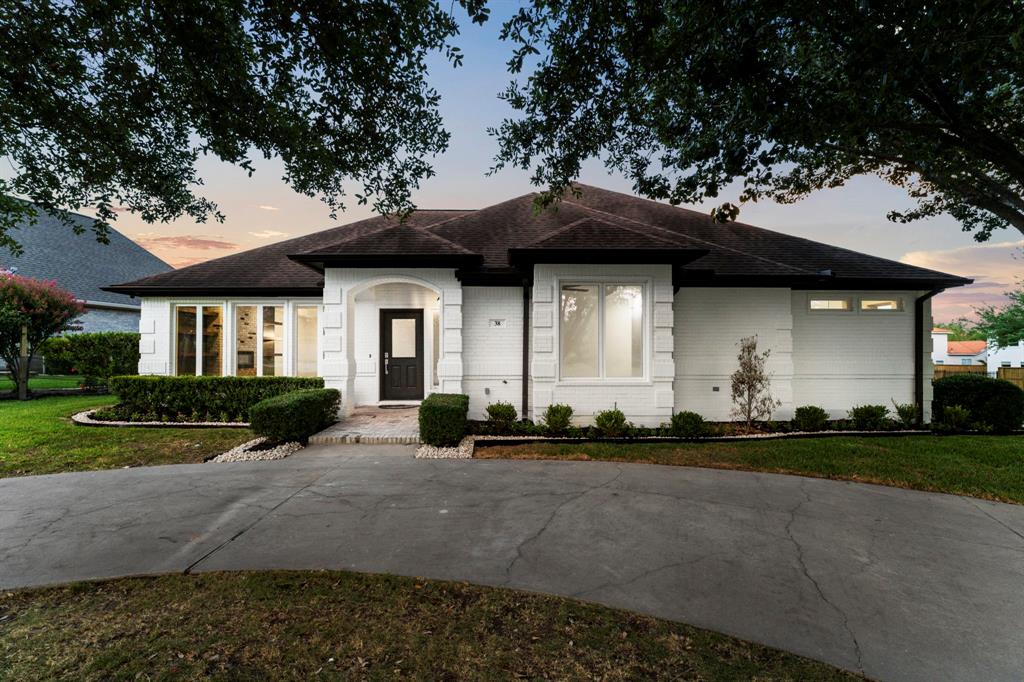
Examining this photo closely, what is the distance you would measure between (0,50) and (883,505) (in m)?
10.6

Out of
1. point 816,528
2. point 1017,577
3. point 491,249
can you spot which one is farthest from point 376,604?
point 491,249

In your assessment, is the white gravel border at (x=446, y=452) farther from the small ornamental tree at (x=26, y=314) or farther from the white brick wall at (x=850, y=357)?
the small ornamental tree at (x=26, y=314)

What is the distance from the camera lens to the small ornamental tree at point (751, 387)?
9195 mm

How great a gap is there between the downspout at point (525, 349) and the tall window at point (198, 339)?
8.73 metres

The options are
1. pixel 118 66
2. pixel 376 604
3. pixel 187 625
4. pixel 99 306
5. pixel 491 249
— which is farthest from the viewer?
pixel 99 306

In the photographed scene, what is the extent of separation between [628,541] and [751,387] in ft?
22.0

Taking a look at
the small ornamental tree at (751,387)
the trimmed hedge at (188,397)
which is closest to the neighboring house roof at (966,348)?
the small ornamental tree at (751,387)

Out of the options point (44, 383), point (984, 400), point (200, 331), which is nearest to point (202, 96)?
point (200, 331)

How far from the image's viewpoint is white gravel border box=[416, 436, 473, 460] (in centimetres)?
696

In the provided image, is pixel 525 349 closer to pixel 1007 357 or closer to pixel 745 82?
pixel 745 82

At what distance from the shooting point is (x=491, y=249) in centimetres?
1076

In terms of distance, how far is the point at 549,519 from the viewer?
453 cm

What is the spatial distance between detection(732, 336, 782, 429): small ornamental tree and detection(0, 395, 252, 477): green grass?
10.5 meters

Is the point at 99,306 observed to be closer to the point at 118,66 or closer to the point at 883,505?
the point at 118,66
